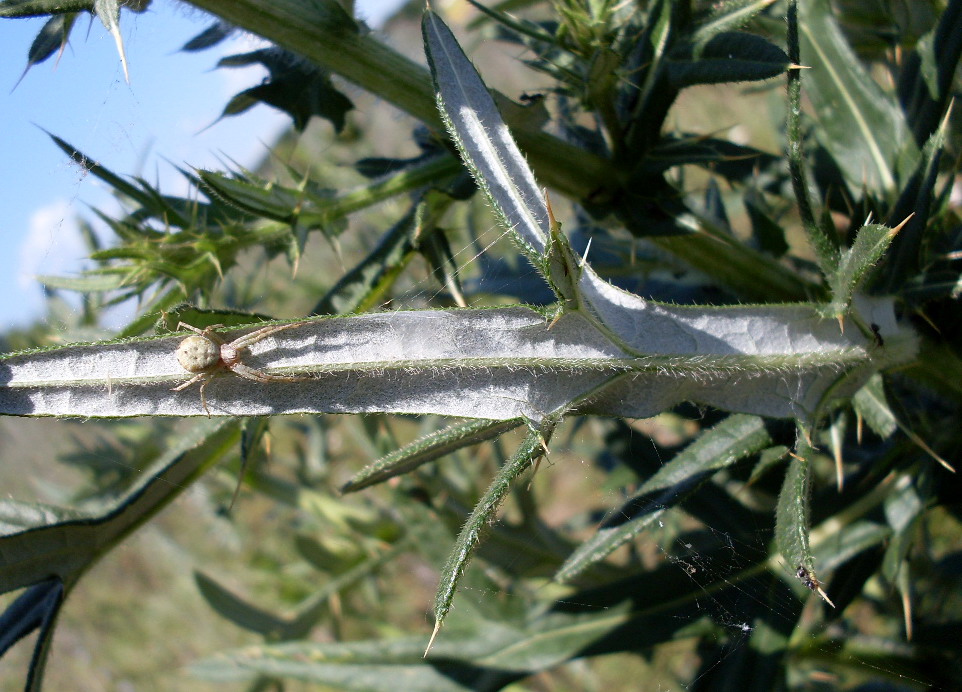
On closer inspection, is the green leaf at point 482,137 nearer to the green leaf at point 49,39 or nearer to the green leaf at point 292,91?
the green leaf at point 292,91

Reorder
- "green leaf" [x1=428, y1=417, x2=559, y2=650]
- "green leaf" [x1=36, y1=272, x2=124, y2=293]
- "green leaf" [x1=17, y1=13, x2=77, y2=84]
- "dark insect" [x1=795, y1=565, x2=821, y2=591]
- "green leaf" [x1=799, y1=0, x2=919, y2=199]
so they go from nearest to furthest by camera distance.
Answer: "green leaf" [x1=428, y1=417, x2=559, y2=650] < "dark insect" [x1=795, y1=565, x2=821, y2=591] < "green leaf" [x1=17, y1=13, x2=77, y2=84] < "green leaf" [x1=36, y1=272, x2=124, y2=293] < "green leaf" [x1=799, y1=0, x2=919, y2=199]

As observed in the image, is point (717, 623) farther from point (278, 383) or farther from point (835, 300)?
point (278, 383)

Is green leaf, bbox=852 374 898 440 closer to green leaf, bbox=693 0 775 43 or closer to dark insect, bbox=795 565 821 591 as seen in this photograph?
dark insect, bbox=795 565 821 591

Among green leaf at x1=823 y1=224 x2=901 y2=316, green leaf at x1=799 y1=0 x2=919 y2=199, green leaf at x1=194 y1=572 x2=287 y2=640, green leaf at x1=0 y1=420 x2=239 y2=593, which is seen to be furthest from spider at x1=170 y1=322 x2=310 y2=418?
green leaf at x1=194 y1=572 x2=287 y2=640

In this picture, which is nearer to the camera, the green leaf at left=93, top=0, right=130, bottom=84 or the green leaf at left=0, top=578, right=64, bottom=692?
the green leaf at left=93, top=0, right=130, bottom=84

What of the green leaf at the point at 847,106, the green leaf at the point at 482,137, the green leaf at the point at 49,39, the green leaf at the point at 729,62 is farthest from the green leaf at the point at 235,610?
the green leaf at the point at 847,106

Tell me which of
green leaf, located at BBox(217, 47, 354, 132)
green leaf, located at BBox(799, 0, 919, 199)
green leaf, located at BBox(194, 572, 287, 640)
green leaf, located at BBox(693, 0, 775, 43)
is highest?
green leaf, located at BBox(217, 47, 354, 132)

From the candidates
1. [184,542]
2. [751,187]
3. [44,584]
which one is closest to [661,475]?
[751,187]

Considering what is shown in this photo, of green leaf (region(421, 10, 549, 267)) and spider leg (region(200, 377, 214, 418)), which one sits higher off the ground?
green leaf (region(421, 10, 549, 267))
